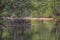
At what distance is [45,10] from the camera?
25.6 meters

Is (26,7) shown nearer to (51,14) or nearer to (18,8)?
(18,8)

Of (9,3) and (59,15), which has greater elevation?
(9,3)

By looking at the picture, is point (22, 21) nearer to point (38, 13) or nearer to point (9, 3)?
point (9, 3)

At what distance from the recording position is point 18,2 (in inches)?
922

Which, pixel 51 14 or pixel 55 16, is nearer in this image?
pixel 55 16

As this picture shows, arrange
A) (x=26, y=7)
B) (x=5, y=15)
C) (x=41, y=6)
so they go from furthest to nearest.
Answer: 1. (x=41, y=6)
2. (x=26, y=7)
3. (x=5, y=15)

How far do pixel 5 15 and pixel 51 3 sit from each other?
219 inches

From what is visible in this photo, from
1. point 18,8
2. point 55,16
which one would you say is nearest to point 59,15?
point 55,16

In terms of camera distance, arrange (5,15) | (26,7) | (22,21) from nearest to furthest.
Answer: (22,21) → (5,15) → (26,7)

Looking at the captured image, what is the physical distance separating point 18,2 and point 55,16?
404 centimetres

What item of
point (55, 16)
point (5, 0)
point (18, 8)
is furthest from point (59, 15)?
point (5, 0)

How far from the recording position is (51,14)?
79.9 ft

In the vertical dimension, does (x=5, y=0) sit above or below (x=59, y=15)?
above

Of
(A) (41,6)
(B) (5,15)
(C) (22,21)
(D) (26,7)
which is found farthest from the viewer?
(A) (41,6)
